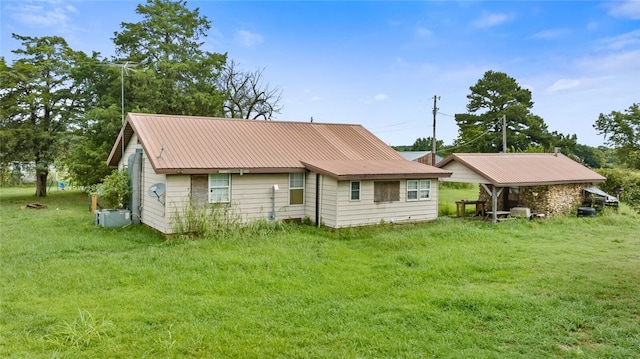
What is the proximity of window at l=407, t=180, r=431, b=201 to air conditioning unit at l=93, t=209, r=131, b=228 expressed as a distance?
31.3 ft

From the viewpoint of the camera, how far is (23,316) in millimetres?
5793

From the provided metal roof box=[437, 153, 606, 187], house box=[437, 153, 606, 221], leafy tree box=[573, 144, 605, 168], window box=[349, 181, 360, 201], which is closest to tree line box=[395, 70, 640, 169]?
leafy tree box=[573, 144, 605, 168]

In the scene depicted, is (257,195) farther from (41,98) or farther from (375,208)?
(41,98)

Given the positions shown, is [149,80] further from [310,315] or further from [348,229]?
[310,315]

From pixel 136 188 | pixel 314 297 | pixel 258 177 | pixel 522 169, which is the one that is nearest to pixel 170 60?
pixel 136 188

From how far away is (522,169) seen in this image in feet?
58.3

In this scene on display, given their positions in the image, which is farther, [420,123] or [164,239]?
[420,123]

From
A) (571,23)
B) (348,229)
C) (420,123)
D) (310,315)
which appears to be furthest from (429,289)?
(420,123)

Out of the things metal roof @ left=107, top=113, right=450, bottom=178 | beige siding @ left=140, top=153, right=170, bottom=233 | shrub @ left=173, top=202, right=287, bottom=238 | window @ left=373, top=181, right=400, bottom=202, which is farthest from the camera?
window @ left=373, top=181, right=400, bottom=202

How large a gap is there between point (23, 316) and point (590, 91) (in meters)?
19.5

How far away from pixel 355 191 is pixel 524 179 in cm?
770

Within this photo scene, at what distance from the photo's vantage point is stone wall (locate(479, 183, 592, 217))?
17484 millimetres

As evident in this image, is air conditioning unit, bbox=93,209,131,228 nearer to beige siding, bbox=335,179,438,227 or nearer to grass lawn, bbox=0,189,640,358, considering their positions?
grass lawn, bbox=0,189,640,358

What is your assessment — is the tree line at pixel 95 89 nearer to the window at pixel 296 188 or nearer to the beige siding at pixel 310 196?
the window at pixel 296 188
